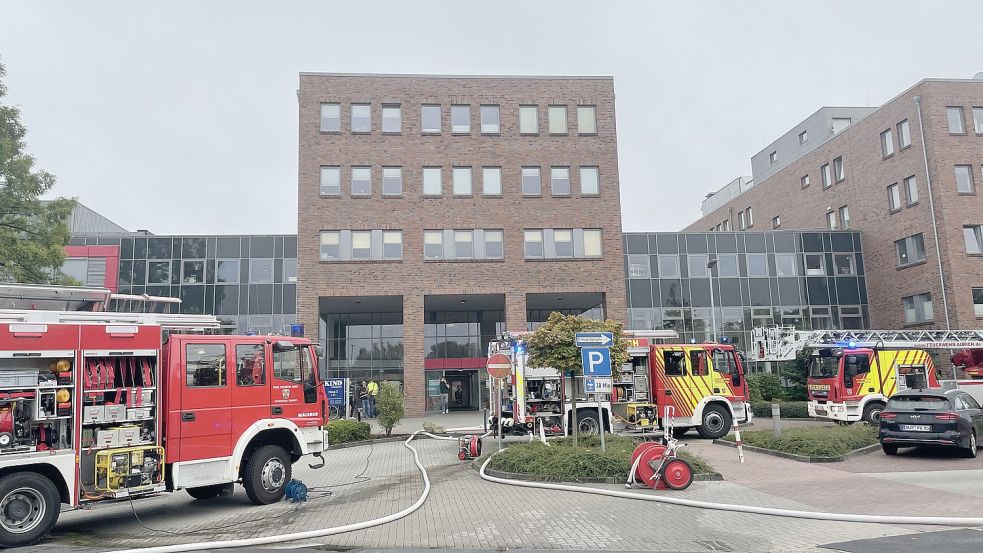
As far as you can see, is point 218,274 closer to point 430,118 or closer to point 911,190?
point 430,118

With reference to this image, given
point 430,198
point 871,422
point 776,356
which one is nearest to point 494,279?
point 430,198

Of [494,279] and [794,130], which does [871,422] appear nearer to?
[494,279]

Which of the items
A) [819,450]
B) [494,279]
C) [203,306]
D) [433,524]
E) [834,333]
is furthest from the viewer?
[203,306]

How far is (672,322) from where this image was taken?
117 ft

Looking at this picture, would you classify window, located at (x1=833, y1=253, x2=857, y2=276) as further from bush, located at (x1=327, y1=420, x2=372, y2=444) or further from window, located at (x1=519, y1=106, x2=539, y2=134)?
bush, located at (x1=327, y1=420, x2=372, y2=444)

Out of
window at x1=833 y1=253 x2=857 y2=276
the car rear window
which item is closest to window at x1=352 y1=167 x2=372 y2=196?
the car rear window

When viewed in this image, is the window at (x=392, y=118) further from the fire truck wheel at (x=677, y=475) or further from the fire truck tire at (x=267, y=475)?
the fire truck wheel at (x=677, y=475)

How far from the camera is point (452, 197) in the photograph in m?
31.8

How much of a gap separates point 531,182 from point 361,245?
27.9ft

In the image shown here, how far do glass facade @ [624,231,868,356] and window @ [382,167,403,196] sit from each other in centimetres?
1233

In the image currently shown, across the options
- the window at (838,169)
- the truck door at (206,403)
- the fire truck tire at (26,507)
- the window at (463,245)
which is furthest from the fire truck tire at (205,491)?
the window at (838,169)

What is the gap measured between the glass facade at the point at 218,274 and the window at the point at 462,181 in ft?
29.9

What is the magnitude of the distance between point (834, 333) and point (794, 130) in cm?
3047

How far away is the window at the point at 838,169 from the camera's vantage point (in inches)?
1556
